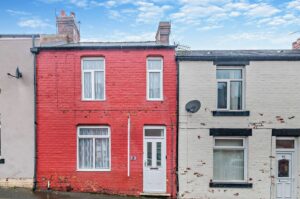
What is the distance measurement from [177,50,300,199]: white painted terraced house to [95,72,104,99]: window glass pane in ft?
11.6

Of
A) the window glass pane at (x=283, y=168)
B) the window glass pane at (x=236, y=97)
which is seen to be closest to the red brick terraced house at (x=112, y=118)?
the window glass pane at (x=236, y=97)

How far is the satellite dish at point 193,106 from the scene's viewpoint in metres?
10.5

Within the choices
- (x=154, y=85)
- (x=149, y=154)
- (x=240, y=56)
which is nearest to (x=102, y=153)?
(x=149, y=154)

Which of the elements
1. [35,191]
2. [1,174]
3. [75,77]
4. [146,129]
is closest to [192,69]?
[146,129]

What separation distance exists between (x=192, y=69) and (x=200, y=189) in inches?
211

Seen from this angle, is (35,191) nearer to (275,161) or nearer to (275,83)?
(275,161)

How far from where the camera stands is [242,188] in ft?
34.8

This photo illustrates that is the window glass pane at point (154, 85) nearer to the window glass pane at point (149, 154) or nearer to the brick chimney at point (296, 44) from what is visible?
the window glass pane at point (149, 154)

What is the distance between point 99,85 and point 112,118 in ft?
5.34

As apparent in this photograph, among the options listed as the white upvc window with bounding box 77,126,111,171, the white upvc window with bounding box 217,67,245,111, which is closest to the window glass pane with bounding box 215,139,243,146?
the white upvc window with bounding box 217,67,245,111

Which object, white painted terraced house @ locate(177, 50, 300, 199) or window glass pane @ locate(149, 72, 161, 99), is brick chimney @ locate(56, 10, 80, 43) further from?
white painted terraced house @ locate(177, 50, 300, 199)

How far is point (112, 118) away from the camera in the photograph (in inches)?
423

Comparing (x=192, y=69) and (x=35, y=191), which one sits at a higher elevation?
(x=192, y=69)

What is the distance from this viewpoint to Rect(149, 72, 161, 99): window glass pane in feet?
35.9
